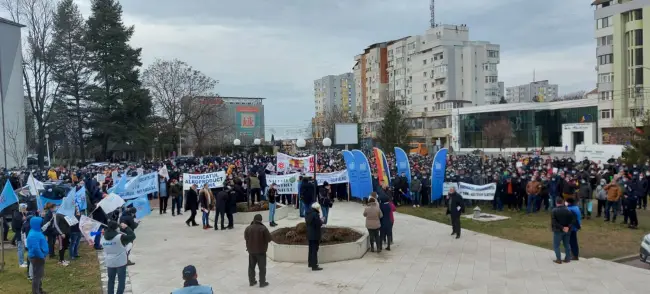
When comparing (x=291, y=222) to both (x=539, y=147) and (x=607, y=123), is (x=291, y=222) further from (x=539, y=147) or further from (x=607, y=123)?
(x=539, y=147)

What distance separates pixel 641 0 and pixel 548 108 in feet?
72.6

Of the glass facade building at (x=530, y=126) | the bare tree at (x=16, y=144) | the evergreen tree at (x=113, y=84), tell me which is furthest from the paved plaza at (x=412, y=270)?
the glass facade building at (x=530, y=126)

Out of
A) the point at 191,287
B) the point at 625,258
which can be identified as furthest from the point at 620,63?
the point at 191,287

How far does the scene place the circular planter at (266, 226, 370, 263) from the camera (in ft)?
Answer: 38.8

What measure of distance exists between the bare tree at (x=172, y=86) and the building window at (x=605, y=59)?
47551mm

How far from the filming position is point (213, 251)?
13.4 meters

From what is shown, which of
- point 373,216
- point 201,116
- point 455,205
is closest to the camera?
point 373,216

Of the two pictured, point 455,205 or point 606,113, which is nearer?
point 455,205

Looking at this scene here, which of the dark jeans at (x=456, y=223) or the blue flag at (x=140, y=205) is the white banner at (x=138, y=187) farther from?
the dark jeans at (x=456, y=223)

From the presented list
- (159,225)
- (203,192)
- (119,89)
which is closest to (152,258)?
(203,192)

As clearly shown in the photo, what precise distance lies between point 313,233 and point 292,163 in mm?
12344

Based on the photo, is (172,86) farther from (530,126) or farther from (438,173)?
(530,126)

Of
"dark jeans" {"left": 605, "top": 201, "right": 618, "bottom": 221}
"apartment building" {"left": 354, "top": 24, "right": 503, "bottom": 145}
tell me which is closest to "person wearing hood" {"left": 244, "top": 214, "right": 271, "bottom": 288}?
"dark jeans" {"left": 605, "top": 201, "right": 618, "bottom": 221}

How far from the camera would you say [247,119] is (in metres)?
115
